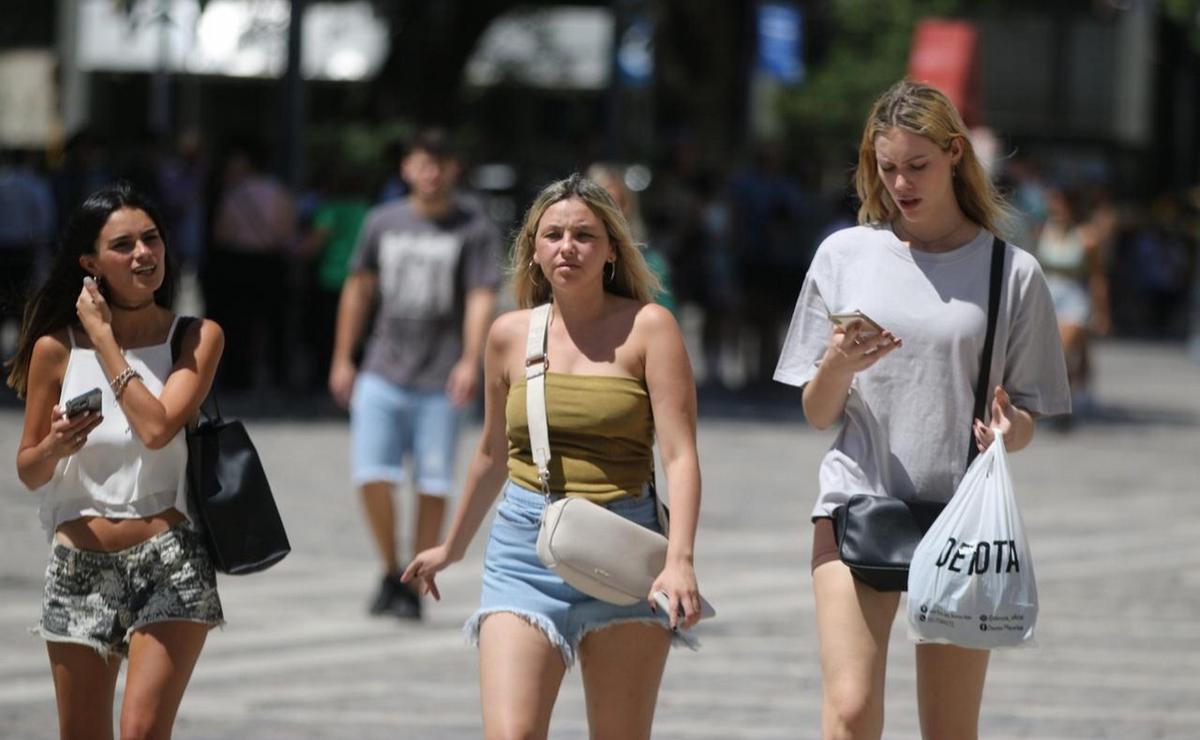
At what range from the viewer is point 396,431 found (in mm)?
9609

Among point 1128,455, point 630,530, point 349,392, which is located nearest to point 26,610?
point 349,392

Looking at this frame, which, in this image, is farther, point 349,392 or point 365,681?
point 349,392

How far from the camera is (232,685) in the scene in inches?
328

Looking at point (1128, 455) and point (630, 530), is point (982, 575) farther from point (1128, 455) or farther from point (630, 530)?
point (1128, 455)

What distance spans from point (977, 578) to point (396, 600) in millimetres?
5039

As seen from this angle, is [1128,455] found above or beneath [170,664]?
beneath

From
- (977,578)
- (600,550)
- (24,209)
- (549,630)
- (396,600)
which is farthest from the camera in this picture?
(24,209)

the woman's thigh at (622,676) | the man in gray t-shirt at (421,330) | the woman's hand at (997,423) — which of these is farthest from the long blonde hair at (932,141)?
the man in gray t-shirt at (421,330)

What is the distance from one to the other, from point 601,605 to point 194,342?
109 centimetres

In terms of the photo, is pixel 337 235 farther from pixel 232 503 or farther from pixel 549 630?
pixel 549 630

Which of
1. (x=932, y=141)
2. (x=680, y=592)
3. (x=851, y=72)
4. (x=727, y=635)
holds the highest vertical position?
(x=932, y=141)

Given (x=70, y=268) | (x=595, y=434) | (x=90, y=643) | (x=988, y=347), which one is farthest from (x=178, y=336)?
(x=988, y=347)

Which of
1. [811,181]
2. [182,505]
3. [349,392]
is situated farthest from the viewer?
[811,181]

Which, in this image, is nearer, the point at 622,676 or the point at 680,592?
the point at 680,592
